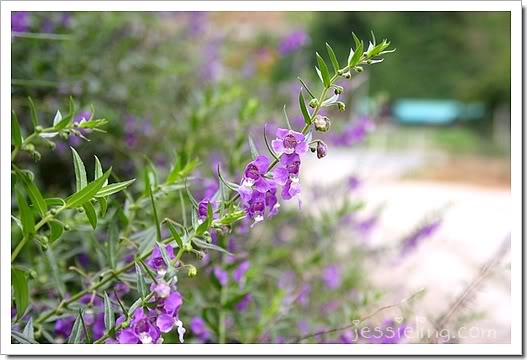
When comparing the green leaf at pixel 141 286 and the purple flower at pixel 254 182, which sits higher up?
the purple flower at pixel 254 182

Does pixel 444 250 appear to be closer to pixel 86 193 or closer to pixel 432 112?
pixel 86 193

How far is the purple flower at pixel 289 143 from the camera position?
25.3 inches

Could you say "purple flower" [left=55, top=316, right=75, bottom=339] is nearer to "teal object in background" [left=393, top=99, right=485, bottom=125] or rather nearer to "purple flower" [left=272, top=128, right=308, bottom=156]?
"purple flower" [left=272, top=128, right=308, bottom=156]

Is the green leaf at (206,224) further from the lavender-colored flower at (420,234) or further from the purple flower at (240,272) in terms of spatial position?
the lavender-colored flower at (420,234)

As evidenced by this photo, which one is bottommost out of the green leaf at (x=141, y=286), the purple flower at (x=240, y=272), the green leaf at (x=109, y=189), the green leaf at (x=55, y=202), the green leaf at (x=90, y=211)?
the purple flower at (x=240, y=272)

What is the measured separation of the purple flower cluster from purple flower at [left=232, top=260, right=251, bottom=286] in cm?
50

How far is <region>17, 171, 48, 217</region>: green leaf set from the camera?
0.66m

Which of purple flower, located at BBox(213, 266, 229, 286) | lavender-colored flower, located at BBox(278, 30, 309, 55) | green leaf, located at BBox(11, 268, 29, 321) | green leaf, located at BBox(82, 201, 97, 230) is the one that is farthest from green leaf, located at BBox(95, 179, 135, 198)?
lavender-colored flower, located at BBox(278, 30, 309, 55)

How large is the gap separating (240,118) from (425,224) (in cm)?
58

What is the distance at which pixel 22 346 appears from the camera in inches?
30.4

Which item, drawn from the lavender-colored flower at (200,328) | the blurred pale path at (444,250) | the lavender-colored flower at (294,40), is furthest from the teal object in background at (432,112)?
the lavender-colored flower at (200,328)

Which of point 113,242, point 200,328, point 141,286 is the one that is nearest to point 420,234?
point 200,328

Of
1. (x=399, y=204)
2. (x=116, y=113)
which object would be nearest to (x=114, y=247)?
(x=116, y=113)

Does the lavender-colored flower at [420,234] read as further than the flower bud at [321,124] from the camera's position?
Yes
